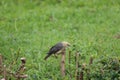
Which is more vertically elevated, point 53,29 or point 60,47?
point 53,29

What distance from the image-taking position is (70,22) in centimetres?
1101

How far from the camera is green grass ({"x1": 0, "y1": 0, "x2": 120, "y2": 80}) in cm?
773

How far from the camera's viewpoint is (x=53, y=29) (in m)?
10.5

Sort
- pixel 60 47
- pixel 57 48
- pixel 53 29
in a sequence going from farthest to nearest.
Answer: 1. pixel 53 29
2. pixel 57 48
3. pixel 60 47

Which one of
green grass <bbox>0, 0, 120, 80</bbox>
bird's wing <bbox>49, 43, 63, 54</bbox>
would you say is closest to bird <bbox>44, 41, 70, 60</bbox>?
bird's wing <bbox>49, 43, 63, 54</bbox>

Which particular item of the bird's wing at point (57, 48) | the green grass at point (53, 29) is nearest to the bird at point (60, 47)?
the bird's wing at point (57, 48)

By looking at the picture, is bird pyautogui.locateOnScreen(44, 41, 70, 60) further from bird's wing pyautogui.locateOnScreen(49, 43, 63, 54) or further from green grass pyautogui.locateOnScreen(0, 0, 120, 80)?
green grass pyautogui.locateOnScreen(0, 0, 120, 80)

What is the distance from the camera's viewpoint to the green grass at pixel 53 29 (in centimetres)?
773

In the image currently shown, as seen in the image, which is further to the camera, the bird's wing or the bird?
the bird's wing

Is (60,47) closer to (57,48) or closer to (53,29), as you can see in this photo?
(57,48)

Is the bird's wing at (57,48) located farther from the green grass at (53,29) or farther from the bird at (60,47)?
the green grass at (53,29)

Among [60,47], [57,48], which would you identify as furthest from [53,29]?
[60,47]

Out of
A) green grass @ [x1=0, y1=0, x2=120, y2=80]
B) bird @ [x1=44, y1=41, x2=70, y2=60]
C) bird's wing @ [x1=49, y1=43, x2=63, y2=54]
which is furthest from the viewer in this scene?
green grass @ [x1=0, y1=0, x2=120, y2=80]

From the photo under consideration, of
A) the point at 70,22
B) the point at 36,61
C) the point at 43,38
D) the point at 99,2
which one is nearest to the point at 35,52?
the point at 36,61
